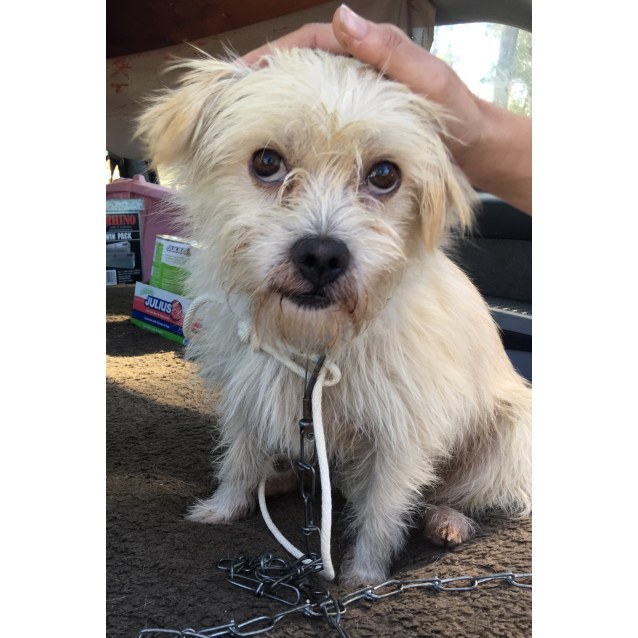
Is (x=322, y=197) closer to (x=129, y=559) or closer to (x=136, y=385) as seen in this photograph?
(x=129, y=559)

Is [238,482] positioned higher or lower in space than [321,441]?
lower

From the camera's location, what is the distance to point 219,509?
1857mm

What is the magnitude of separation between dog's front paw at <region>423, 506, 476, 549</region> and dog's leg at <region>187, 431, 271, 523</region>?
50 centimetres

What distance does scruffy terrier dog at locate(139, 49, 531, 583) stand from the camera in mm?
1281

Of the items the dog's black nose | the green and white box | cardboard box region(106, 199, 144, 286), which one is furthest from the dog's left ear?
cardboard box region(106, 199, 144, 286)

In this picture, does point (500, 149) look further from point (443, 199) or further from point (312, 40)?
point (312, 40)

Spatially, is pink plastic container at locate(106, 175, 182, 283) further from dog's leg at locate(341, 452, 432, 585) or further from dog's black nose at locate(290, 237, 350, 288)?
dog's black nose at locate(290, 237, 350, 288)

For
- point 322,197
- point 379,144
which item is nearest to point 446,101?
point 379,144

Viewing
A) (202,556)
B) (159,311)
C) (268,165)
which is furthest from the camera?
(159,311)

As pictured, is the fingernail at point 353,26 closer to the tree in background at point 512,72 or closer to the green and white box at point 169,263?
the tree in background at point 512,72

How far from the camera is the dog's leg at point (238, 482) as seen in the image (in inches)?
73.3

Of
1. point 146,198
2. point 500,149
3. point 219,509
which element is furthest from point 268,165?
point 146,198

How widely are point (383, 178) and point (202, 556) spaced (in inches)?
39.6

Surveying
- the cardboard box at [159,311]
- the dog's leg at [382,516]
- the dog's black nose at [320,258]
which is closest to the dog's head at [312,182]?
the dog's black nose at [320,258]
